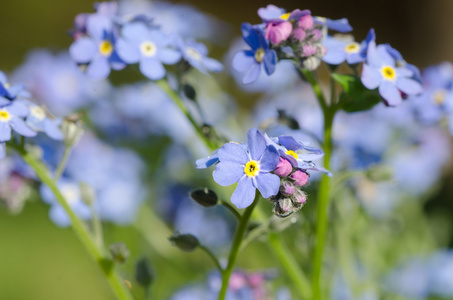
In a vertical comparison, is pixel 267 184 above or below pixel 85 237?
above

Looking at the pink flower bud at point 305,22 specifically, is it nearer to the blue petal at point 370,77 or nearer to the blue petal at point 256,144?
the blue petal at point 370,77

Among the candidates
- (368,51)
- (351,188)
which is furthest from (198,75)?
(368,51)

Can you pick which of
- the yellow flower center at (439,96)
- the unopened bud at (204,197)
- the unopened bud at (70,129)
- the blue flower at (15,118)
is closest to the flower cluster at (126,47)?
the unopened bud at (70,129)

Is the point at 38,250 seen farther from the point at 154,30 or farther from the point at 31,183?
the point at 154,30

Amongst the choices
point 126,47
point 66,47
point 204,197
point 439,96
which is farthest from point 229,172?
point 66,47

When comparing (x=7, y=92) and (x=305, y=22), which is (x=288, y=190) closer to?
(x=305, y=22)
